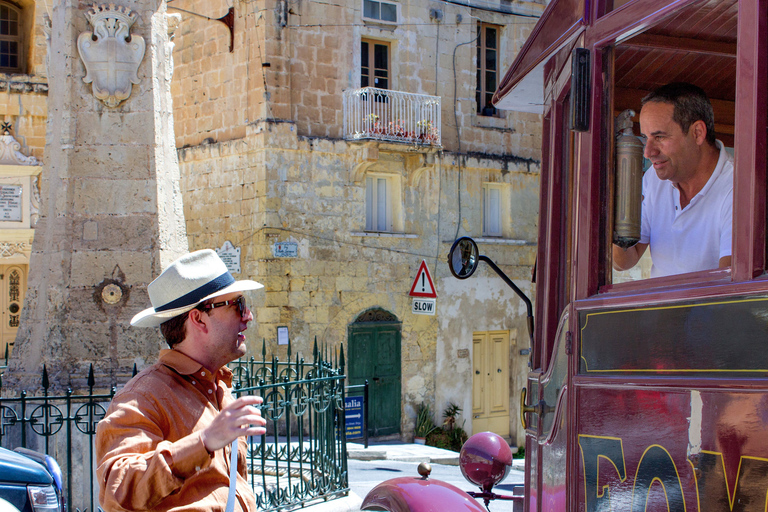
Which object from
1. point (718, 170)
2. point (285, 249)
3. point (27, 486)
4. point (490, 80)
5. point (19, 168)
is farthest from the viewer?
point (490, 80)

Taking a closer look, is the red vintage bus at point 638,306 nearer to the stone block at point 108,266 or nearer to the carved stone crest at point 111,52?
the stone block at point 108,266

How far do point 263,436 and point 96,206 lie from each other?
204 cm

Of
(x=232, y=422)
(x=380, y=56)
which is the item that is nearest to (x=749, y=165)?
(x=232, y=422)

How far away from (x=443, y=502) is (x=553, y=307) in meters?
1.04

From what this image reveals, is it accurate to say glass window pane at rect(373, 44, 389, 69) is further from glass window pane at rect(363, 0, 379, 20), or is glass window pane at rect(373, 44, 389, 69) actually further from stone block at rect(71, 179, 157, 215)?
stone block at rect(71, 179, 157, 215)

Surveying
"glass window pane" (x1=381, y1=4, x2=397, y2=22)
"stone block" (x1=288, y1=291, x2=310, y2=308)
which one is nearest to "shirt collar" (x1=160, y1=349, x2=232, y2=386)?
"stone block" (x1=288, y1=291, x2=310, y2=308)

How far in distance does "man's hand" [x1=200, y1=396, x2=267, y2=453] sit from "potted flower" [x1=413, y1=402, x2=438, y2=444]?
15.2 meters

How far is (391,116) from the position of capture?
1720cm

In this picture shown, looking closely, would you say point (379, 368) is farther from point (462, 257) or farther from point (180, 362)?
point (180, 362)

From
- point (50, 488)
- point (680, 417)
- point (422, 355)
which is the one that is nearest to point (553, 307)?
point (680, 417)

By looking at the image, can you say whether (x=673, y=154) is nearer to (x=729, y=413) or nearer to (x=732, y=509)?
(x=729, y=413)

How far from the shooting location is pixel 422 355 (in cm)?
1747

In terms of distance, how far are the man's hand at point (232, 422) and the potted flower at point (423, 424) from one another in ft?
49.8

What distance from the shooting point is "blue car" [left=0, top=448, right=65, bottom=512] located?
13.4 feet
